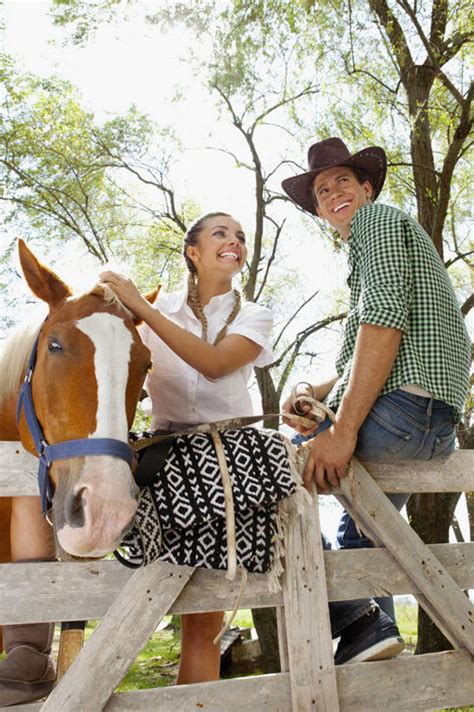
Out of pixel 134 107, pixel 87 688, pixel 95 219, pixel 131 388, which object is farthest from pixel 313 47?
pixel 87 688

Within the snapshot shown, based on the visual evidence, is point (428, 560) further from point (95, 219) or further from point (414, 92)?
point (95, 219)

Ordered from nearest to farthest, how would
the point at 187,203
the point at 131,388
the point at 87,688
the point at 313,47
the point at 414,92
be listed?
the point at 87,688 → the point at 131,388 → the point at 414,92 → the point at 313,47 → the point at 187,203

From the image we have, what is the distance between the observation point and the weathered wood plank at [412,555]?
271 cm

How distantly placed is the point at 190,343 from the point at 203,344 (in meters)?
0.07

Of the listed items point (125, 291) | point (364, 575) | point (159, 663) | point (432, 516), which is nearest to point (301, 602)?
point (364, 575)

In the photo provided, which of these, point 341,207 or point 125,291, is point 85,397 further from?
point 341,207

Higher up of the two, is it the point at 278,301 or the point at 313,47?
the point at 313,47

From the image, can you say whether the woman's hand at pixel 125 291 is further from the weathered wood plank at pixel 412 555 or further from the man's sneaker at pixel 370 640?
the man's sneaker at pixel 370 640

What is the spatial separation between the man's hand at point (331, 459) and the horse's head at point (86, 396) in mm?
801

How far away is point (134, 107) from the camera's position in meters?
10.9

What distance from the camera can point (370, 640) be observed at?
2648 millimetres

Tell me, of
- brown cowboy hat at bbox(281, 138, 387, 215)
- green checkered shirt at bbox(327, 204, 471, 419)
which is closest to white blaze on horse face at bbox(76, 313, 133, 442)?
green checkered shirt at bbox(327, 204, 471, 419)

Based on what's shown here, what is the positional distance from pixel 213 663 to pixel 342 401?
4.06ft

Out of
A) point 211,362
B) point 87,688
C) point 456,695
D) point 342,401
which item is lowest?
point 456,695
